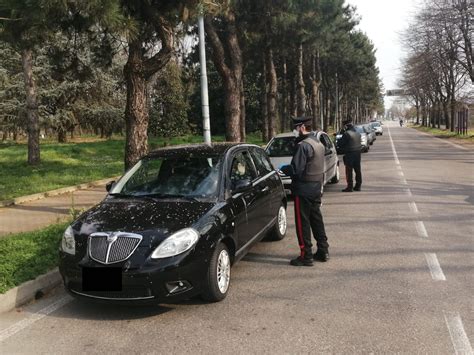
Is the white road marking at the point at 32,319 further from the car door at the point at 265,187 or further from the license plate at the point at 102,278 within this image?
the car door at the point at 265,187

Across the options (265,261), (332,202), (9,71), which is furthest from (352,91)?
(265,261)

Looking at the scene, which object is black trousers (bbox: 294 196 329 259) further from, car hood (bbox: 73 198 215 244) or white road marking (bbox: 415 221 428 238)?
white road marking (bbox: 415 221 428 238)

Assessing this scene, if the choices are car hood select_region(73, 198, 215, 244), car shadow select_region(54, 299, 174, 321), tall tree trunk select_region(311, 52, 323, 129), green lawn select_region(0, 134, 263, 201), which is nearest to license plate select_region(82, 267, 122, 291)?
car shadow select_region(54, 299, 174, 321)

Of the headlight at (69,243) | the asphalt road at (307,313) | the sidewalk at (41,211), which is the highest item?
the headlight at (69,243)

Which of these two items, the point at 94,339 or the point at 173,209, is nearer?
the point at 94,339

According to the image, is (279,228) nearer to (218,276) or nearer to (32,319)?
(218,276)

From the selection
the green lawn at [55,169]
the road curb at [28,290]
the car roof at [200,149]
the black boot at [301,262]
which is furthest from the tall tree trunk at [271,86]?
the road curb at [28,290]

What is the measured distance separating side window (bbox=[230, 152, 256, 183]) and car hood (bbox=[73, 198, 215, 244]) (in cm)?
86

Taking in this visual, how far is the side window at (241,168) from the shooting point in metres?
6.08

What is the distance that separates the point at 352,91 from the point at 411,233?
242 ft

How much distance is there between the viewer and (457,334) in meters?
4.08

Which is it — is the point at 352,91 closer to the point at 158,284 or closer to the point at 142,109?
the point at 142,109

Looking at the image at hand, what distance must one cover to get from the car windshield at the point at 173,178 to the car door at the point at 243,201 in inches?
10.1

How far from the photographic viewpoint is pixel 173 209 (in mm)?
5176
